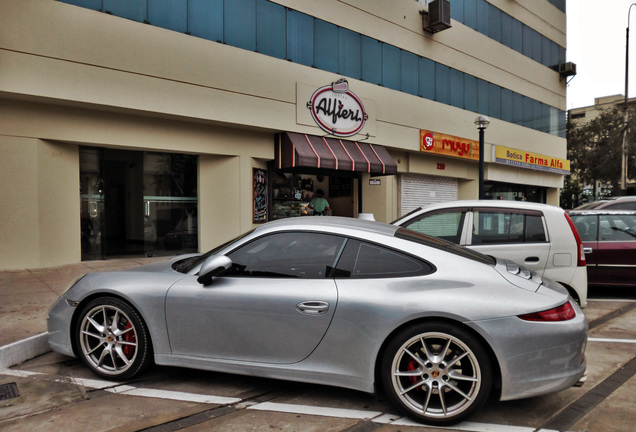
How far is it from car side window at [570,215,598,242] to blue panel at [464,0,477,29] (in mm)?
15335

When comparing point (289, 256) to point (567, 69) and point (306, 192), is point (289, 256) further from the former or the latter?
point (567, 69)

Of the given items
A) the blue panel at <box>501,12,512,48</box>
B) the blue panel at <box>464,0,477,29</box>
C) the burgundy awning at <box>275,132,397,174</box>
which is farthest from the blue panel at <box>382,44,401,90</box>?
the blue panel at <box>501,12,512,48</box>

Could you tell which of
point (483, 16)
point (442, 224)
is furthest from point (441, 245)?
point (483, 16)

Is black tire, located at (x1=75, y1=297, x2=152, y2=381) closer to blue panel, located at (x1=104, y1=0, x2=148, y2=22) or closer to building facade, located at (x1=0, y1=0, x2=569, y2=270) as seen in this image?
building facade, located at (x1=0, y1=0, x2=569, y2=270)

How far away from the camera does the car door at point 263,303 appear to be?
2.98 meters

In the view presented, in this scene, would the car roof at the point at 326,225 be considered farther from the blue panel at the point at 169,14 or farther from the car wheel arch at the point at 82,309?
the blue panel at the point at 169,14

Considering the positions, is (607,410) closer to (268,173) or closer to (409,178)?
(268,173)

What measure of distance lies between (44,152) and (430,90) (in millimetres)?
13787

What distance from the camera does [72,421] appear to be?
2.85 metres

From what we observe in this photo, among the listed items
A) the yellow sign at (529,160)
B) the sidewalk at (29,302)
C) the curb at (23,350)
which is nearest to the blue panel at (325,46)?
the sidewalk at (29,302)

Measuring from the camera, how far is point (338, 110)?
45.9 ft

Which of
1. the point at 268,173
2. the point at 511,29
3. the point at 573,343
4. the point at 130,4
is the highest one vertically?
the point at 511,29

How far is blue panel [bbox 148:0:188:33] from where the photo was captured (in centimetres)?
1031

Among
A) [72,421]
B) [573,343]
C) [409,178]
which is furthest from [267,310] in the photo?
[409,178]
